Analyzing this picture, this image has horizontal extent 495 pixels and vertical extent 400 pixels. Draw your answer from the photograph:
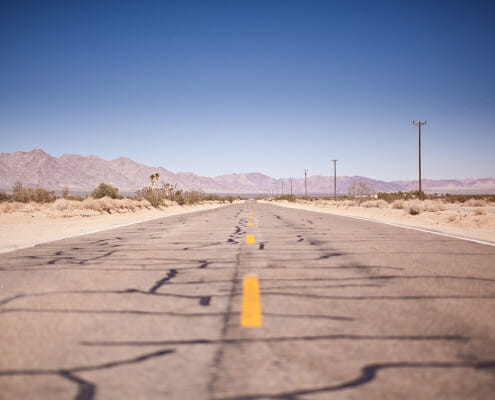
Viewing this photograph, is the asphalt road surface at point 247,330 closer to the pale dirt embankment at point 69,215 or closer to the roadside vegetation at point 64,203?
the pale dirt embankment at point 69,215

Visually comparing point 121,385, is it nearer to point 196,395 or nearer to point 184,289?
point 196,395

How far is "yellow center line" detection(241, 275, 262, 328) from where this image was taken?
3.41 m

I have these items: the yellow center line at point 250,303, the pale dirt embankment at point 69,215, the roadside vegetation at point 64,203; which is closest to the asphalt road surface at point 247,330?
the yellow center line at point 250,303

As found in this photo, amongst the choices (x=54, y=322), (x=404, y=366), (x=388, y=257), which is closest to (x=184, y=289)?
(x=54, y=322)

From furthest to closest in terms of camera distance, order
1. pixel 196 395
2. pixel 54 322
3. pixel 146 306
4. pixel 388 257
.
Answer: pixel 388 257 → pixel 146 306 → pixel 54 322 → pixel 196 395

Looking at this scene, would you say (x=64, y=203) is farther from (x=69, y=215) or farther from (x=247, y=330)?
(x=247, y=330)

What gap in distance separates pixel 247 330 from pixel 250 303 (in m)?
0.80

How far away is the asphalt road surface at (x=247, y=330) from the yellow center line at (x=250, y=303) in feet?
0.16

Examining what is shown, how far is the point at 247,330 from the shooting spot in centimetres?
321

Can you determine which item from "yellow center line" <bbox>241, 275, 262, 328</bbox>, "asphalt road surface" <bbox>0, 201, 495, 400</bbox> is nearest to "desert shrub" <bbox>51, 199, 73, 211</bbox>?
"asphalt road surface" <bbox>0, 201, 495, 400</bbox>

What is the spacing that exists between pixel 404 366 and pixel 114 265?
4.97m

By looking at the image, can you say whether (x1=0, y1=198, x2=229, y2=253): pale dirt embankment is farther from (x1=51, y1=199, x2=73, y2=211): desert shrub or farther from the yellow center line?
the yellow center line

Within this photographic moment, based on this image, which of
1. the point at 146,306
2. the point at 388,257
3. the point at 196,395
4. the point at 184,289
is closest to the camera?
the point at 196,395

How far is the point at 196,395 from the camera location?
7.27 feet
